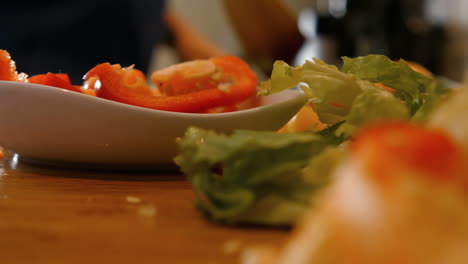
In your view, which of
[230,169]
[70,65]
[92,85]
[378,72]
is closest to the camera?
[230,169]

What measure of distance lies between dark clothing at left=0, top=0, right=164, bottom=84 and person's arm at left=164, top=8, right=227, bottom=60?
0.11 meters

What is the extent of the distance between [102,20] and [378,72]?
6.12 ft

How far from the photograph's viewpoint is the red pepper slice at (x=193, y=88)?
2.62 ft

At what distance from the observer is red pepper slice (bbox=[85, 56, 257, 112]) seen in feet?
2.62

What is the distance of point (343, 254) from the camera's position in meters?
0.35

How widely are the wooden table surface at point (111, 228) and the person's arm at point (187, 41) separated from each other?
5.99 ft

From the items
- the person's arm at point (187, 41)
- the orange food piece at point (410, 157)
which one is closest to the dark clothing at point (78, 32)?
the person's arm at point (187, 41)

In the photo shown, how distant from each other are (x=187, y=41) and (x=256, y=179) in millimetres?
2100

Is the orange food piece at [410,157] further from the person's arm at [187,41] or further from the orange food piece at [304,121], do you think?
the person's arm at [187,41]

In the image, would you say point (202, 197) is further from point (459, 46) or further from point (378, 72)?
point (459, 46)

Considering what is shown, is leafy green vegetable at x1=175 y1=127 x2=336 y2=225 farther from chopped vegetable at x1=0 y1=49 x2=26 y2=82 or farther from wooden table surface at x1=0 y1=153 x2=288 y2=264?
chopped vegetable at x1=0 y1=49 x2=26 y2=82

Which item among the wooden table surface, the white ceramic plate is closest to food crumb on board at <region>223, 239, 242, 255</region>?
the wooden table surface

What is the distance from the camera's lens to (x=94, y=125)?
0.76 m

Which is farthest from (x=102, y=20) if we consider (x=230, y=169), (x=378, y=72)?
(x=230, y=169)
